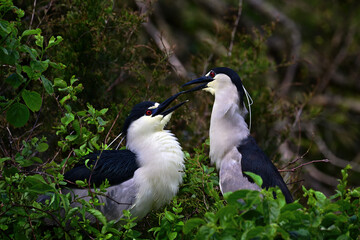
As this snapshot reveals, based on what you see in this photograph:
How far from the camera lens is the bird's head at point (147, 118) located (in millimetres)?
3721

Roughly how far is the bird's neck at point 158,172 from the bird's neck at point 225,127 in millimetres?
339

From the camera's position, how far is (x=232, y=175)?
3.61 metres

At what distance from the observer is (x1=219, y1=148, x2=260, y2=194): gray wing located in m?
3.55

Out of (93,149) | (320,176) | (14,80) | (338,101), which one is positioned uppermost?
(14,80)

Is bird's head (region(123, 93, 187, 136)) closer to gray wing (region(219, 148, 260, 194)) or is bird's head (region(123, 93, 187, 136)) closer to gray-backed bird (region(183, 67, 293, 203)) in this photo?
gray-backed bird (region(183, 67, 293, 203))

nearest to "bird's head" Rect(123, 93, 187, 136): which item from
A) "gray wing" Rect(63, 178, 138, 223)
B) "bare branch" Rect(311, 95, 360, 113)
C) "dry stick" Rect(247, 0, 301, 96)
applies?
"gray wing" Rect(63, 178, 138, 223)

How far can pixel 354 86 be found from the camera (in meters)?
7.86

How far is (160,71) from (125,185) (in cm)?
128

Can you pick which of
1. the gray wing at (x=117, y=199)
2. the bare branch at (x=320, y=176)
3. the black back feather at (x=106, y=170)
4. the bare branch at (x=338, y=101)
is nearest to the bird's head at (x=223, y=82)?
the black back feather at (x=106, y=170)

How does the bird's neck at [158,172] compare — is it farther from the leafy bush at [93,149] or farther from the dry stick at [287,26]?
the dry stick at [287,26]

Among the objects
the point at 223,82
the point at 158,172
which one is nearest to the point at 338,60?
the point at 223,82

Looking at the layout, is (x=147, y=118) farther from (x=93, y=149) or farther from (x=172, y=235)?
(x=172, y=235)

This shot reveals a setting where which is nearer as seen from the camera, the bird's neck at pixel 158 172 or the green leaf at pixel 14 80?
the green leaf at pixel 14 80

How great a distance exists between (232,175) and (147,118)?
68cm
